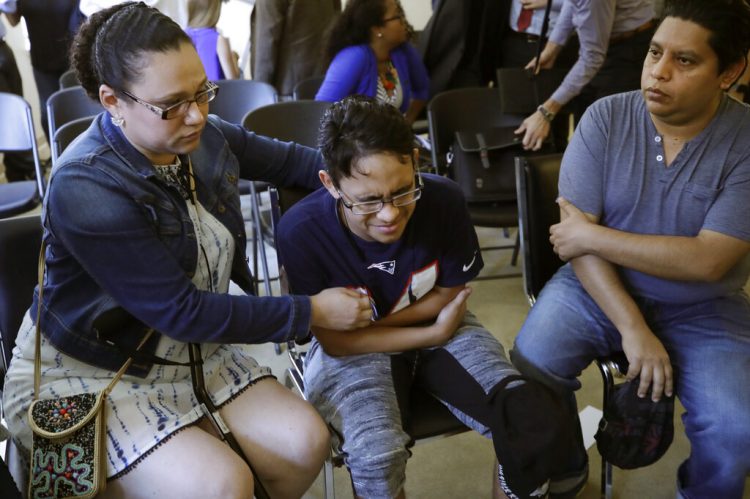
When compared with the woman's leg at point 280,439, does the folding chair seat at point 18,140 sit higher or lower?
higher

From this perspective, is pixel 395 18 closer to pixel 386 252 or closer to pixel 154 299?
pixel 386 252

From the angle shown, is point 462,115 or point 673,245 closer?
point 673,245

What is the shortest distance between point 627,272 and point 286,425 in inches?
35.2

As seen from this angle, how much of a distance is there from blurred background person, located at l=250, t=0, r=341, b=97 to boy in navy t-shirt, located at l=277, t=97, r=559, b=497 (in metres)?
2.08

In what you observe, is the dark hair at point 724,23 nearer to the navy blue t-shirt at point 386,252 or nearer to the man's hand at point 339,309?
the navy blue t-shirt at point 386,252

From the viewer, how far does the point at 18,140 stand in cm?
290

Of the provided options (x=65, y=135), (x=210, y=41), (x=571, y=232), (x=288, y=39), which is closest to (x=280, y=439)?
(x=571, y=232)

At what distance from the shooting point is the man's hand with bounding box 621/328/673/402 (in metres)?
1.53

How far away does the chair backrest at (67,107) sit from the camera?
280cm

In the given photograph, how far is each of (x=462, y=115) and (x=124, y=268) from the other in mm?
1888

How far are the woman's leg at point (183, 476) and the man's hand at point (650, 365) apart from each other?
2.87 ft

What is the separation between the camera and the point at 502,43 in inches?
134

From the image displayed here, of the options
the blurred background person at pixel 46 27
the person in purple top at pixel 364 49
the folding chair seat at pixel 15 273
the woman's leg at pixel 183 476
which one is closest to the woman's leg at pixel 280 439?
the woman's leg at pixel 183 476

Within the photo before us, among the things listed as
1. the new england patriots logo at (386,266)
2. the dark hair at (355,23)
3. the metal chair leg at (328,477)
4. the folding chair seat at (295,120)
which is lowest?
the metal chair leg at (328,477)
